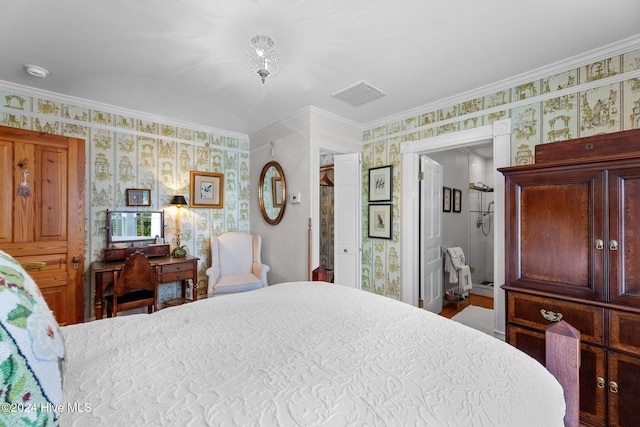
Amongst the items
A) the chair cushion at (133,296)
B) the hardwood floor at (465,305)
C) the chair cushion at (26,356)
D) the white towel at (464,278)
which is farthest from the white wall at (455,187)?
the chair cushion at (26,356)

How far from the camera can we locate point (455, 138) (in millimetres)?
2840

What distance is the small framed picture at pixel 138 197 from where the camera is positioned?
130 inches

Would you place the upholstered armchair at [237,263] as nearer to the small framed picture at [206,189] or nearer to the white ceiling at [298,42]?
the small framed picture at [206,189]

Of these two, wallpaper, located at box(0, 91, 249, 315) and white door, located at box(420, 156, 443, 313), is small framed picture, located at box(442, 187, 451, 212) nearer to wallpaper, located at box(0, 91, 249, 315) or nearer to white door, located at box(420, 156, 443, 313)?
white door, located at box(420, 156, 443, 313)

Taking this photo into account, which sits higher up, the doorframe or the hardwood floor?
the doorframe

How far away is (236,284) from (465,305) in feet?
11.0

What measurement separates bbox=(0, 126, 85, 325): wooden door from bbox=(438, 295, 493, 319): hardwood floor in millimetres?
4167

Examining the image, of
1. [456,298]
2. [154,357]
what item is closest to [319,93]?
[154,357]

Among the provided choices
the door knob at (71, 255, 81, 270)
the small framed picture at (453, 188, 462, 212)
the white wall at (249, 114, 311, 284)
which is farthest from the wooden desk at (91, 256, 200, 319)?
the small framed picture at (453, 188, 462, 212)

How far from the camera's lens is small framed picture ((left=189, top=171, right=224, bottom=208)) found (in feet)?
12.5

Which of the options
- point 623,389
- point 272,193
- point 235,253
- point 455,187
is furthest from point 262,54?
point 455,187

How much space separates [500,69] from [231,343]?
9.23 ft

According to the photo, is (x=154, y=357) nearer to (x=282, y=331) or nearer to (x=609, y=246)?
(x=282, y=331)

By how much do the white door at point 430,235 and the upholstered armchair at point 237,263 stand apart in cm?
198
